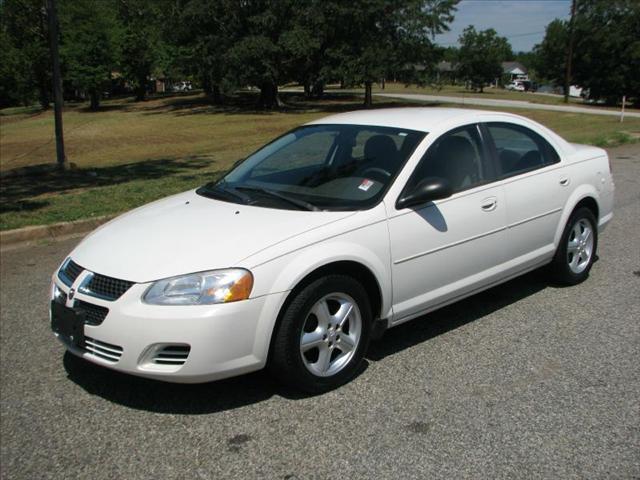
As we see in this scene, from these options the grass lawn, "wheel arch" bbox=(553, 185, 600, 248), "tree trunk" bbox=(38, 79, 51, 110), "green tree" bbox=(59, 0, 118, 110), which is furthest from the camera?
"tree trunk" bbox=(38, 79, 51, 110)

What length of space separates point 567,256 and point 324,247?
8.55 ft

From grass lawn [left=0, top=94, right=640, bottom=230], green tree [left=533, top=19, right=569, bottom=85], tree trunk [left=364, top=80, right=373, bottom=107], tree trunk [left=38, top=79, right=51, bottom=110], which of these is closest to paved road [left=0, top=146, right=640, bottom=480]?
grass lawn [left=0, top=94, right=640, bottom=230]

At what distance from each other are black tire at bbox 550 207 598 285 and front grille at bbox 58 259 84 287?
359cm

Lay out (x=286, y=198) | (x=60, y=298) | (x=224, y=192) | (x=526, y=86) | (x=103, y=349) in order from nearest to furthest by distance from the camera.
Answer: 1. (x=103, y=349)
2. (x=60, y=298)
3. (x=286, y=198)
4. (x=224, y=192)
5. (x=526, y=86)

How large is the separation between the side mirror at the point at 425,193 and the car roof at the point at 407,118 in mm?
506

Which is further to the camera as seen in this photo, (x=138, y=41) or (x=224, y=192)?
(x=138, y=41)

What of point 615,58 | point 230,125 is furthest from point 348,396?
point 615,58

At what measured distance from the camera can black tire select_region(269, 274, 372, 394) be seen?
343cm

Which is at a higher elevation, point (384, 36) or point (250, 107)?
point (384, 36)

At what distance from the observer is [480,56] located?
251 ft

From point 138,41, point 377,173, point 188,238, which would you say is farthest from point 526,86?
point 188,238

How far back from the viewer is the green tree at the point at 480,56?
7656 centimetres

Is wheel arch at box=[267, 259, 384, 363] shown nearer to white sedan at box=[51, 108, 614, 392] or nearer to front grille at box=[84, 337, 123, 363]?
white sedan at box=[51, 108, 614, 392]

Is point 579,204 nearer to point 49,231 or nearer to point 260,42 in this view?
point 49,231
